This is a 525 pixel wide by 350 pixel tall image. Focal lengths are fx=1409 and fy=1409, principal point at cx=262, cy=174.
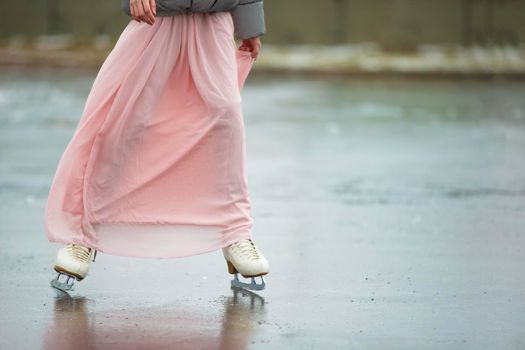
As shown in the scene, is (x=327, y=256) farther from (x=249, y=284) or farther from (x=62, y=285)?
(x=62, y=285)

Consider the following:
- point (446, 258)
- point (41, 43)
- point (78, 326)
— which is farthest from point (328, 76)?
point (78, 326)

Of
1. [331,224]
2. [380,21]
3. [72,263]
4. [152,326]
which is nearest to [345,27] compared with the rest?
[380,21]

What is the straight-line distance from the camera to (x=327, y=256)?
668 cm

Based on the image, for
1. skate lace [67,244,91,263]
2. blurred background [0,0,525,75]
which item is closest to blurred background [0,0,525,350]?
skate lace [67,244,91,263]

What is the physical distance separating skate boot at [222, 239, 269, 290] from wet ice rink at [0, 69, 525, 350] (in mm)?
108

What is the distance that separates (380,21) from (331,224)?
1570 cm

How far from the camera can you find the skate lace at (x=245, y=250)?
5.69m

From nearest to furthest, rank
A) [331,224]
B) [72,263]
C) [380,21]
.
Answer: [72,263], [331,224], [380,21]

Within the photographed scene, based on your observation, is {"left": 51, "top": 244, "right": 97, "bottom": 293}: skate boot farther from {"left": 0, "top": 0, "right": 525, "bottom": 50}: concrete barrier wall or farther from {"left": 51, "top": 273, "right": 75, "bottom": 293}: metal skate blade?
{"left": 0, "top": 0, "right": 525, "bottom": 50}: concrete barrier wall

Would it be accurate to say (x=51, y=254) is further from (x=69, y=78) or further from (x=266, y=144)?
(x=69, y=78)

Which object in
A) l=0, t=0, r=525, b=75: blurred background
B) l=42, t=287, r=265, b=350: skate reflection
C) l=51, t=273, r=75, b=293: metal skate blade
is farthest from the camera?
l=0, t=0, r=525, b=75: blurred background

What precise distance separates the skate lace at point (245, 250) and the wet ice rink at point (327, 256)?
17 cm

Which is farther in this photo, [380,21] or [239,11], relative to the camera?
[380,21]

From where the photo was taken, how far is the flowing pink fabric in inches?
221
